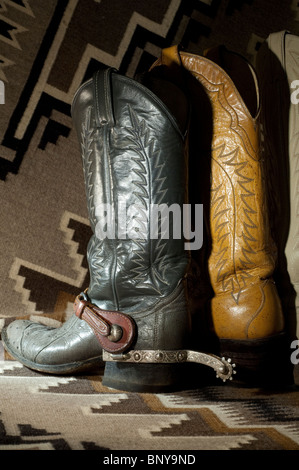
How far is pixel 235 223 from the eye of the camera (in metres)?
1.16

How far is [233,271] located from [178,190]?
9.1 inches

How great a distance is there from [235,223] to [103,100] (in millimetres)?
392

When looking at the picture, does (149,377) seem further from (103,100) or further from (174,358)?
(103,100)

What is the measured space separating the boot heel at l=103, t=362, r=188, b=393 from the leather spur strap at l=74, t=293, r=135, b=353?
48mm

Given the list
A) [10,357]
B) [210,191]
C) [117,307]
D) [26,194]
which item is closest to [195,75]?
[210,191]

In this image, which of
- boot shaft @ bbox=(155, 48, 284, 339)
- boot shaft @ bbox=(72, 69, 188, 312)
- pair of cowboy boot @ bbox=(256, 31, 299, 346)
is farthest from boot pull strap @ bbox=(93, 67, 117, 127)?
pair of cowboy boot @ bbox=(256, 31, 299, 346)

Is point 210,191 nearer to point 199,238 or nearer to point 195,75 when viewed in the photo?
point 199,238

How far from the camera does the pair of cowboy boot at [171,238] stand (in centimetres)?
105

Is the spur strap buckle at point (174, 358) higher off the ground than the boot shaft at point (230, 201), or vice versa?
the boot shaft at point (230, 201)

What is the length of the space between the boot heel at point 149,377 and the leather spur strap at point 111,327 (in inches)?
1.9

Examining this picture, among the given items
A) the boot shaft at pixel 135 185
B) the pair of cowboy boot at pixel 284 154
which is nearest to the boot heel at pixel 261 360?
the pair of cowboy boot at pixel 284 154

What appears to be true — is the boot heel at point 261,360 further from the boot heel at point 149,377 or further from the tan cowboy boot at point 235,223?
the boot heel at point 149,377

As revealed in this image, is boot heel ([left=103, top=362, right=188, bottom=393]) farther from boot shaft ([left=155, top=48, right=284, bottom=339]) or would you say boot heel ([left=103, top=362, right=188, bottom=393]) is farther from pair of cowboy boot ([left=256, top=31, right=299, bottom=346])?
pair of cowboy boot ([left=256, top=31, right=299, bottom=346])

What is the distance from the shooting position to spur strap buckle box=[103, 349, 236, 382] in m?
1.02
